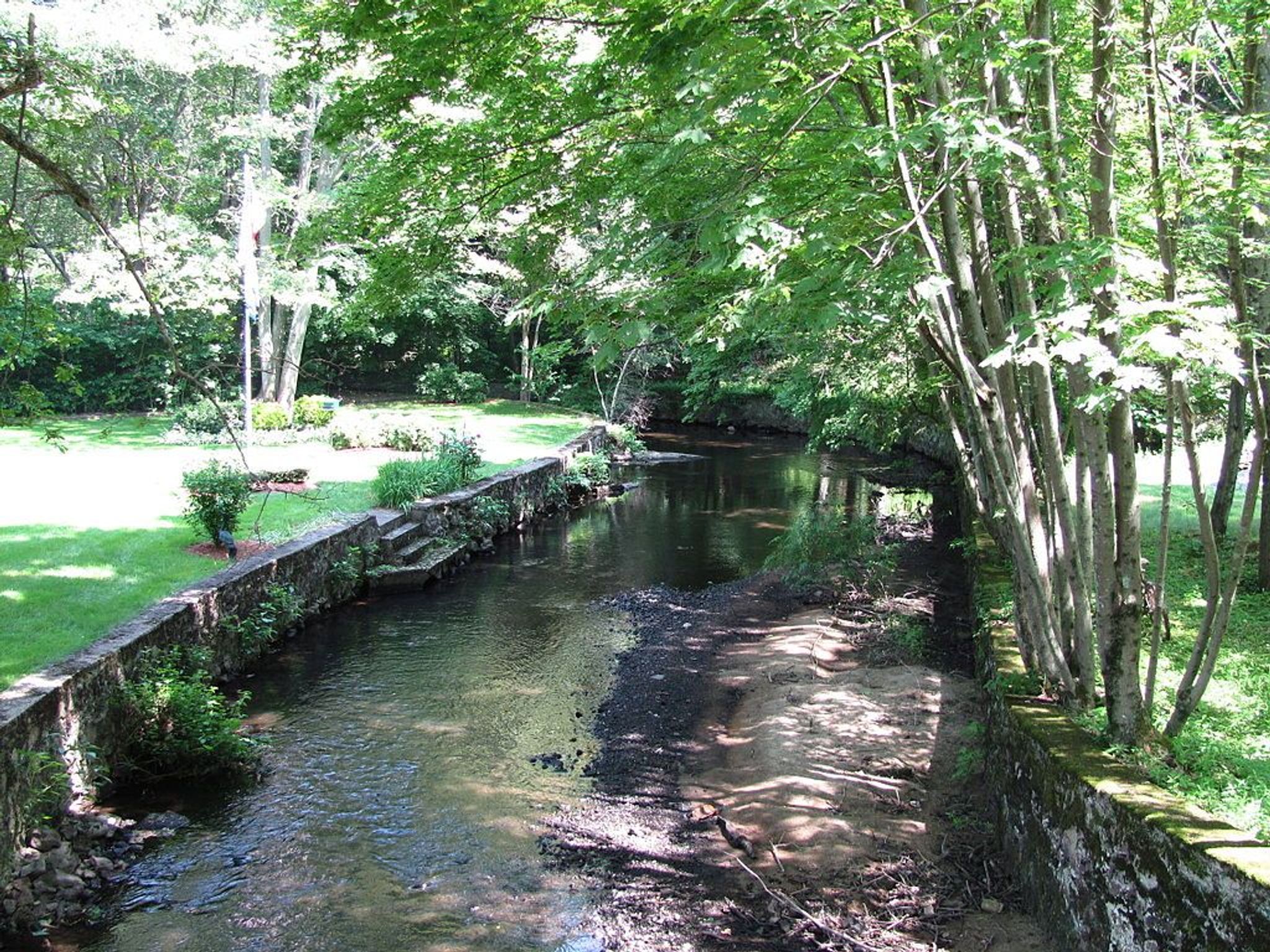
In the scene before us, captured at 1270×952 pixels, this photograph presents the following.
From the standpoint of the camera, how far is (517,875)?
566 centimetres

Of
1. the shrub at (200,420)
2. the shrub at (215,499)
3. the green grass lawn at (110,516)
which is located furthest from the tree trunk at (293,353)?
the shrub at (215,499)

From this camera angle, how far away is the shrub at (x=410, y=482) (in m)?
14.2

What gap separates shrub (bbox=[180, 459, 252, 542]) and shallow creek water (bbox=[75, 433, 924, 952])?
156 cm

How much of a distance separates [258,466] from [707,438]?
1841 cm

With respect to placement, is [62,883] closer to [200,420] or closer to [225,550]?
[225,550]

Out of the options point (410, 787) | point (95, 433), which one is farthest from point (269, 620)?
point (95, 433)

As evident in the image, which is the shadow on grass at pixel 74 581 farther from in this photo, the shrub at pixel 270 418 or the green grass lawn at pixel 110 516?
the shrub at pixel 270 418

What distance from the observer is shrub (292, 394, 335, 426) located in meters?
22.1

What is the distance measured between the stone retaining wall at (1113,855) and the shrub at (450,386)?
26.7 metres

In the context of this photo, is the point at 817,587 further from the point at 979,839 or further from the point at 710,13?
the point at 710,13

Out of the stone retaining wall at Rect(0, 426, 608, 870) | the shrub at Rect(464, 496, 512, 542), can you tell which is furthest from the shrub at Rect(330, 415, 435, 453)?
the stone retaining wall at Rect(0, 426, 608, 870)

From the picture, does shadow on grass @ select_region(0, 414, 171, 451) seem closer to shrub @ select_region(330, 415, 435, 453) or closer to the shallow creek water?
shrub @ select_region(330, 415, 435, 453)

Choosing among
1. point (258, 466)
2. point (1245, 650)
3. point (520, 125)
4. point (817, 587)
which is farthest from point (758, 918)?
point (258, 466)

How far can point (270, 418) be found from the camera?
21.5 metres
